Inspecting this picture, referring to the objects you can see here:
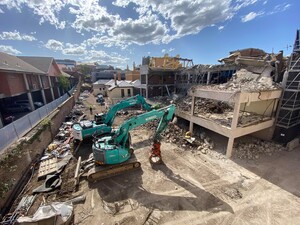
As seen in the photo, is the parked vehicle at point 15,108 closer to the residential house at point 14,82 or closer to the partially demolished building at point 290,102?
the residential house at point 14,82

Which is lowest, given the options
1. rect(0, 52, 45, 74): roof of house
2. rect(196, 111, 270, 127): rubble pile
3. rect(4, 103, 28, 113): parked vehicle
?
rect(4, 103, 28, 113): parked vehicle

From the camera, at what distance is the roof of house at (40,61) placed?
24734mm

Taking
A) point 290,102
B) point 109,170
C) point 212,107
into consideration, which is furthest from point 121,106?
point 290,102

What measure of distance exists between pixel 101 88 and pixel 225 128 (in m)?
33.8

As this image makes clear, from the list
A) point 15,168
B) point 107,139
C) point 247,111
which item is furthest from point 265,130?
point 15,168

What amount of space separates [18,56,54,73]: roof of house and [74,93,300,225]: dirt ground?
82.5 ft

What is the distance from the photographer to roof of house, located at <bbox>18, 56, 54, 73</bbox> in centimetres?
2473

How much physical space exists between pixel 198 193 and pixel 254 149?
21.7 ft

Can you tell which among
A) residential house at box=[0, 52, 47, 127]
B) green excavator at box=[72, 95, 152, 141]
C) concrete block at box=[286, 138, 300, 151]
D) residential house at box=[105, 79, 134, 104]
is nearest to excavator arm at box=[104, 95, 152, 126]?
green excavator at box=[72, 95, 152, 141]

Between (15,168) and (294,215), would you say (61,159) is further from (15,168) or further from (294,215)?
(294,215)

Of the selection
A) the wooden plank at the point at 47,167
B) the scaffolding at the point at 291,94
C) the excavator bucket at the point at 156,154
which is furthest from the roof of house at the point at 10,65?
the scaffolding at the point at 291,94

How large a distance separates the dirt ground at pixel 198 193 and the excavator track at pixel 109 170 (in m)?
0.28

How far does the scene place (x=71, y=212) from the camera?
219 inches

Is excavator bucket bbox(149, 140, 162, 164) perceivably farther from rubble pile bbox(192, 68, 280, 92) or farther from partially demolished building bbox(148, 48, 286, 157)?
rubble pile bbox(192, 68, 280, 92)
